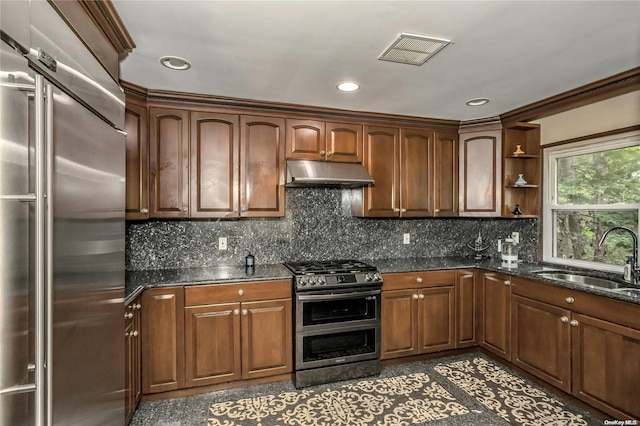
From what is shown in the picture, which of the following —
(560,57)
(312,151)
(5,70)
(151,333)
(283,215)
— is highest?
(560,57)

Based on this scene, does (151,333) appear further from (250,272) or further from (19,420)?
(19,420)

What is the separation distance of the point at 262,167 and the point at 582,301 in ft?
8.77

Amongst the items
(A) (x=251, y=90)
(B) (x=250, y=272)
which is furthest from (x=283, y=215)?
(A) (x=251, y=90)

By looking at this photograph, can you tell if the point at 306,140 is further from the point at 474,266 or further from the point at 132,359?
the point at 132,359

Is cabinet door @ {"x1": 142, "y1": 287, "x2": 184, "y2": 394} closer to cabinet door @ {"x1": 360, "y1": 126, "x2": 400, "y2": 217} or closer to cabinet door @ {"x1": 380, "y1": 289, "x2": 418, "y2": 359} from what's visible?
Answer: cabinet door @ {"x1": 380, "y1": 289, "x2": 418, "y2": 359}

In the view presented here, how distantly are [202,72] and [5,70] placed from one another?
5.29ft

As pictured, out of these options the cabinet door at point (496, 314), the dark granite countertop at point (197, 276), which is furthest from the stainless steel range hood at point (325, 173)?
the cabinet door at point (496, 314)

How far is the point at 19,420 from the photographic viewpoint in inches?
34.9

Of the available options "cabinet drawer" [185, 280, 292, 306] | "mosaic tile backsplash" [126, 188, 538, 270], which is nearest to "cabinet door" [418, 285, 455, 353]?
"mosaic tile backsplash" [126, 188, 538, 270]

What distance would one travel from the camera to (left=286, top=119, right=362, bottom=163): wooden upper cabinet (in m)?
3.12

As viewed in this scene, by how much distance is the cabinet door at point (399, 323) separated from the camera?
305cm

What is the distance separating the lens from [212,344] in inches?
102

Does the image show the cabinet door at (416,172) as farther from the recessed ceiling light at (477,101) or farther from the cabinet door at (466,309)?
the cabinet door at (466,309)

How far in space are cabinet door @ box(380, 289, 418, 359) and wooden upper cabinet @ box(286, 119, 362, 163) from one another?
4.47 feet
